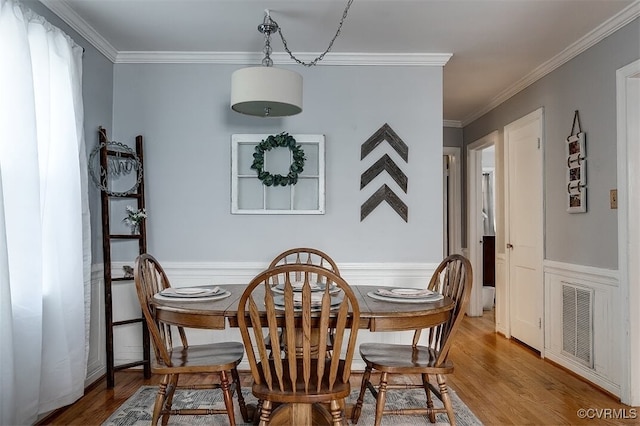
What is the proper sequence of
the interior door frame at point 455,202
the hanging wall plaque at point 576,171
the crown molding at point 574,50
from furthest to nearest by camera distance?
the interior door frame at point 455,202
the hanging wall plaque at point 576,171
the crown molding at point 574,50

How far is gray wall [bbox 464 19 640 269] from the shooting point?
3.25 meters

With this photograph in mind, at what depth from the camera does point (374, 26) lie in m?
3.33

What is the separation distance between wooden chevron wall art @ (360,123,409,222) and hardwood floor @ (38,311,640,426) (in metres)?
1.26

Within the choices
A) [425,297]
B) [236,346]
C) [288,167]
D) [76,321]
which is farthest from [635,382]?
[76,321]

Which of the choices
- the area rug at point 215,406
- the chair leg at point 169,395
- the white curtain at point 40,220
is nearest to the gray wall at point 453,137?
the area rug at point 215,406

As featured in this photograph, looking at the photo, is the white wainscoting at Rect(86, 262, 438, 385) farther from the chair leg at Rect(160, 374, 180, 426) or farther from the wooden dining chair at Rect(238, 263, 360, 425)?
the wooden dining chair at Rect(238, 263, 360, 425)

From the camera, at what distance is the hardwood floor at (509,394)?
9.24ft

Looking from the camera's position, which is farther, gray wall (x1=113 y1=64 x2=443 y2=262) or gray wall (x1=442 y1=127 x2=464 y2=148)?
gray wall (x1=442 y1=127 x2=464 y2=148)

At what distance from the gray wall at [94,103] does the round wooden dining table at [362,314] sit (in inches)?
57.3

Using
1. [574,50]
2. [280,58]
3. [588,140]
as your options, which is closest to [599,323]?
[588,140]

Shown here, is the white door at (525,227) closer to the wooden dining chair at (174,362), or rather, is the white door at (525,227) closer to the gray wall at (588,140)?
the gray wall at (588,140)

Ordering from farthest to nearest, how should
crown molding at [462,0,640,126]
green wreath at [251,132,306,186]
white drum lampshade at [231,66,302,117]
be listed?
green wreath at [251,132,306,186] < crown molding at [462,0,640,126] < white drum lampshade at [231,66,302,117]

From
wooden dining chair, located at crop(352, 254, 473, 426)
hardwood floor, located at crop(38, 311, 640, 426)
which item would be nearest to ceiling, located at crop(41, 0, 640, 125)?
wooden dining chair, located at crop(352, 254, 473, 426)

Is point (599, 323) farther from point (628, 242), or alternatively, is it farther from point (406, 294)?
point (406, 294)
